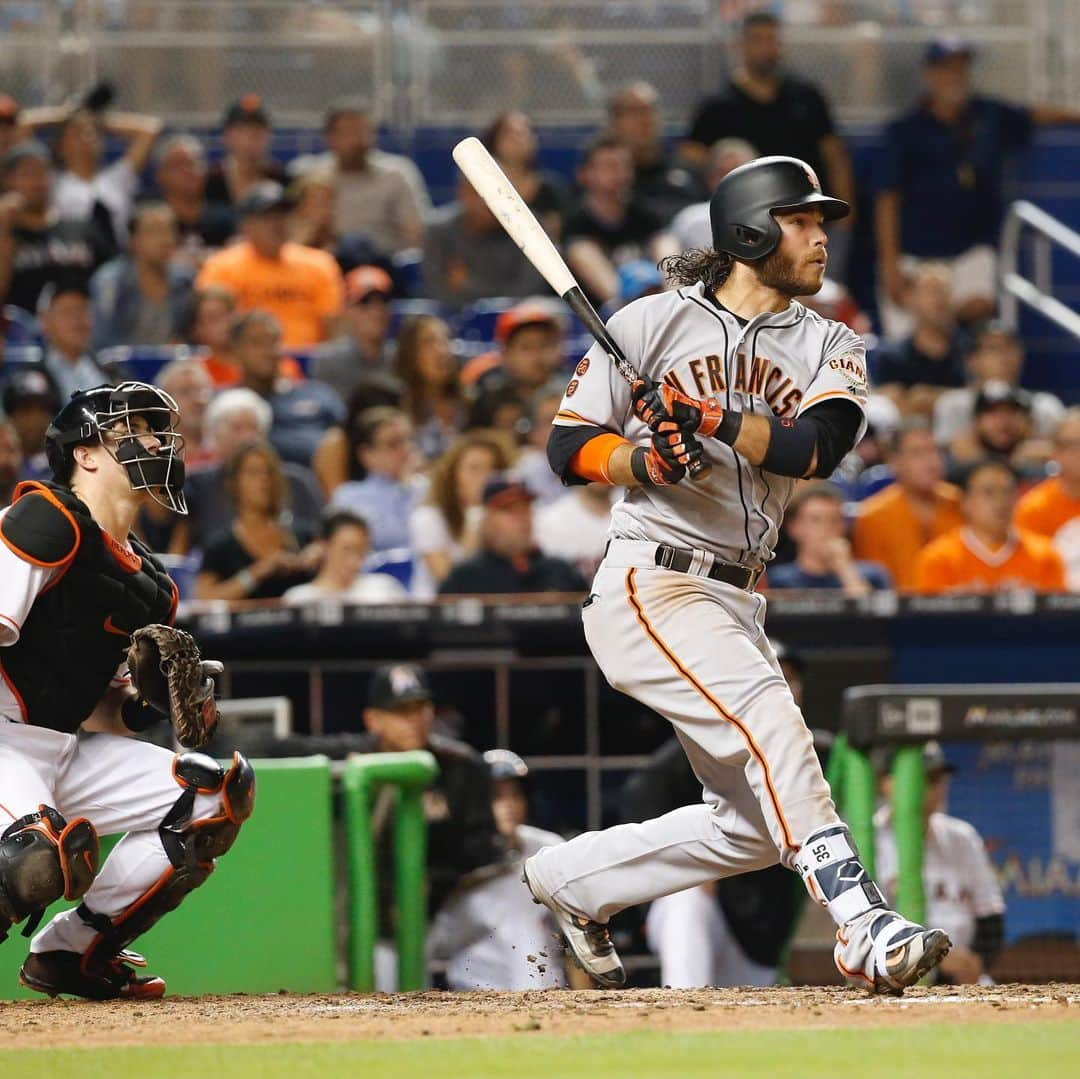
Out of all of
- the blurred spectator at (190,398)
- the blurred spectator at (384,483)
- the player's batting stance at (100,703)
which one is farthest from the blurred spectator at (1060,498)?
the player's batting stance at (100,703)

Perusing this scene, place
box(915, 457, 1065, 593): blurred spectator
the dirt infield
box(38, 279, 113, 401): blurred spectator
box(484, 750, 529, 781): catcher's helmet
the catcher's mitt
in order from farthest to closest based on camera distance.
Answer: box(38, 279, 113, 401): blurred spectator, box(915, 457, 1065, 593): blurred spectator, box(484, 750, 529, 781): catcher's helmet, the catcher's mitt, the dirt infield

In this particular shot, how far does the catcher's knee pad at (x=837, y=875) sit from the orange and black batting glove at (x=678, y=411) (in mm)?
881

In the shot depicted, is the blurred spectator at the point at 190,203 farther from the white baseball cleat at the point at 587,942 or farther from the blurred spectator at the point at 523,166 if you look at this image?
the white baseball cleat at the point at 587,942

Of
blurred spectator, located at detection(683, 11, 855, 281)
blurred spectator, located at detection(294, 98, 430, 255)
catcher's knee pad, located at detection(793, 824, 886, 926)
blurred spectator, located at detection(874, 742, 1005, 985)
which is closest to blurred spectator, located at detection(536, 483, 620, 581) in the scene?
blurred spectator, located at detection(874, 742, 1005, 985)

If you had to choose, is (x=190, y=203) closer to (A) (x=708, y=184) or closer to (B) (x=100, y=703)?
(A) (x=708, y=184)

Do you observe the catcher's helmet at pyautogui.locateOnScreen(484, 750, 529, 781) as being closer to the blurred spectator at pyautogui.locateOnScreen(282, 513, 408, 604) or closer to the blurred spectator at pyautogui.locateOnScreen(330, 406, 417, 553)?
the blurred spectator at pyautogui.locateOnScreen(282, 513, 408, 604)

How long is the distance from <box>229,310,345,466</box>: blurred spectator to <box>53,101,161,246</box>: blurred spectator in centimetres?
172

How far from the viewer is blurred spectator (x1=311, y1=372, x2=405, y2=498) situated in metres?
9.29

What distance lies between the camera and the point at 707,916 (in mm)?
6824

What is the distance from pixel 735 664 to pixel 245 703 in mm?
2582

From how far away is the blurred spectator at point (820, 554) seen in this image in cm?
812

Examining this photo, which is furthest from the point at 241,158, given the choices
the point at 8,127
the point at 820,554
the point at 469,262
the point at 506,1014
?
the point at 506,1014

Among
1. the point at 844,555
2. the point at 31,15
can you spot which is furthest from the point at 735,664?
the point at 31,15

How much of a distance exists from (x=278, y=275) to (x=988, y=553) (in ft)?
13.0
